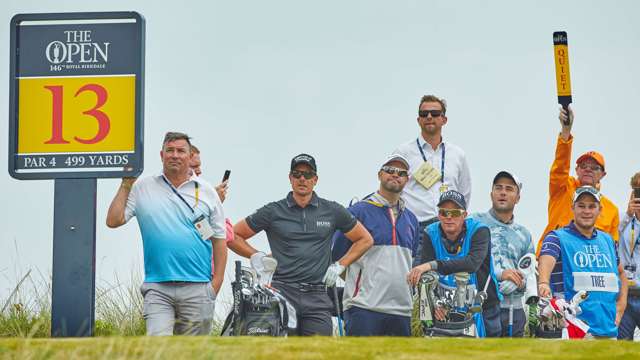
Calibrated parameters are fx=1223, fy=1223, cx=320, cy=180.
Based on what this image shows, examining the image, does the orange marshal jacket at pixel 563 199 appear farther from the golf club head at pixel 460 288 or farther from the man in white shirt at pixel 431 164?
the golf club head at pixel 460 288

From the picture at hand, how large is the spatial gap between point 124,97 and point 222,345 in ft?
12.5

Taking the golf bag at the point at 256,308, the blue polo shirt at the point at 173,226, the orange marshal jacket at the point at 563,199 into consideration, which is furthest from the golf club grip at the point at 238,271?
the orange marshal jacket at the point at 563,199

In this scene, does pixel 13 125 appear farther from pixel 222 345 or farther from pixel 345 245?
pixel 222 345

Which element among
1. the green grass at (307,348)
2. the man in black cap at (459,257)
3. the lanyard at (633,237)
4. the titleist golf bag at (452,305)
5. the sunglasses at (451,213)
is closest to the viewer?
the green grass at (307,348)

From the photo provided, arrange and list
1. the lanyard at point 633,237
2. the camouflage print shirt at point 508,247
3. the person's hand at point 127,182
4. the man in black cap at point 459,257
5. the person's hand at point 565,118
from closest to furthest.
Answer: the man in black cap at point 459,257 → the person's hand at point 127,182 → the camouflage print shirt at point 508,247 → the person's hand at point 565,118 → the lanyard at point 633,237

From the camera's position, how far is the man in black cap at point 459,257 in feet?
32.6

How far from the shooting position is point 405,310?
10.4 m

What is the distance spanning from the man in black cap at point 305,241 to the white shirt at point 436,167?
111 centimetres

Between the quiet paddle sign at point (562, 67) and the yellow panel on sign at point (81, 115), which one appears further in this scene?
the quiet paddle sign at point (562, 67)

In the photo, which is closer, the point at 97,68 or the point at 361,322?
the point at 361,322

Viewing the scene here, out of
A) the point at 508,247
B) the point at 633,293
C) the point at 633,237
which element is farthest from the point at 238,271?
the point at 633,237

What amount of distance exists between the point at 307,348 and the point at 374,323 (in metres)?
2.56

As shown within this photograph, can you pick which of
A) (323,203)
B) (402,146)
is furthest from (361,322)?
(402,146)

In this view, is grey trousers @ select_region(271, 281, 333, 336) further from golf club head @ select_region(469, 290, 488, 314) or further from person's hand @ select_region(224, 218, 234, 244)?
golf club head @ select_region(469, 290, 488, 314)
